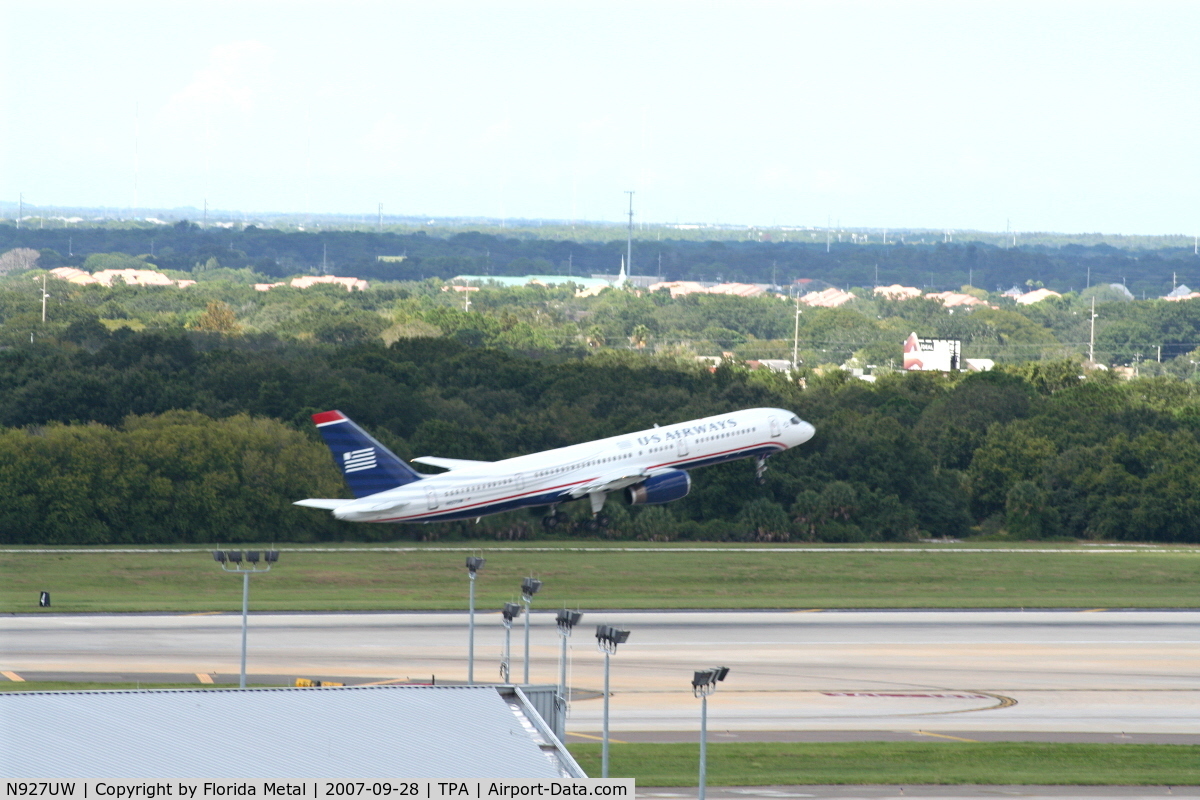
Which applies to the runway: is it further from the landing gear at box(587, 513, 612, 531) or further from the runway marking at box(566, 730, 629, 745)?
the landing gear at box(587, 513, 612, 531)

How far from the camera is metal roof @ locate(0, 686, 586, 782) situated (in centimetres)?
2639

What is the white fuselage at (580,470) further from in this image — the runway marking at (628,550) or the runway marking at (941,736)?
the runway marking at (941,736)

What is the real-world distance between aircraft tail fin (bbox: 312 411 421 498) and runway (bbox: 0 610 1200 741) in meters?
16.8

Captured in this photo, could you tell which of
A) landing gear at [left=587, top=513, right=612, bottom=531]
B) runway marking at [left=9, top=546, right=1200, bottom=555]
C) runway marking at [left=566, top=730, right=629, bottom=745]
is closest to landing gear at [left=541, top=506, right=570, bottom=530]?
landing gear at [left=587, top=513, right=612, bottom=531]

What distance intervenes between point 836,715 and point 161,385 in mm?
72858

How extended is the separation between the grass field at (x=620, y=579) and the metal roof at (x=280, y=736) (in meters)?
32.8

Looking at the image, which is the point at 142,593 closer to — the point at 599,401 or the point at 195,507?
the point at 195,507

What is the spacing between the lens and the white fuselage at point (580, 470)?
7812 centimetres

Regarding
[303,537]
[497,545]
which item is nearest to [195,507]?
[303,537]

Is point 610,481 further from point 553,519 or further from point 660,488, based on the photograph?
point 553,519

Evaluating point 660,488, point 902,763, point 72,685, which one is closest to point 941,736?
point 902,763

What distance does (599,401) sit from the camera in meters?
113

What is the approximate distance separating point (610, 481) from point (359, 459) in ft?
41.7

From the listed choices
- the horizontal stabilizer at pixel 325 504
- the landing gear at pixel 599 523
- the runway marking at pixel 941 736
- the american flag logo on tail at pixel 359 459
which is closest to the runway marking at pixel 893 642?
the runway marking at pixel 941 736
